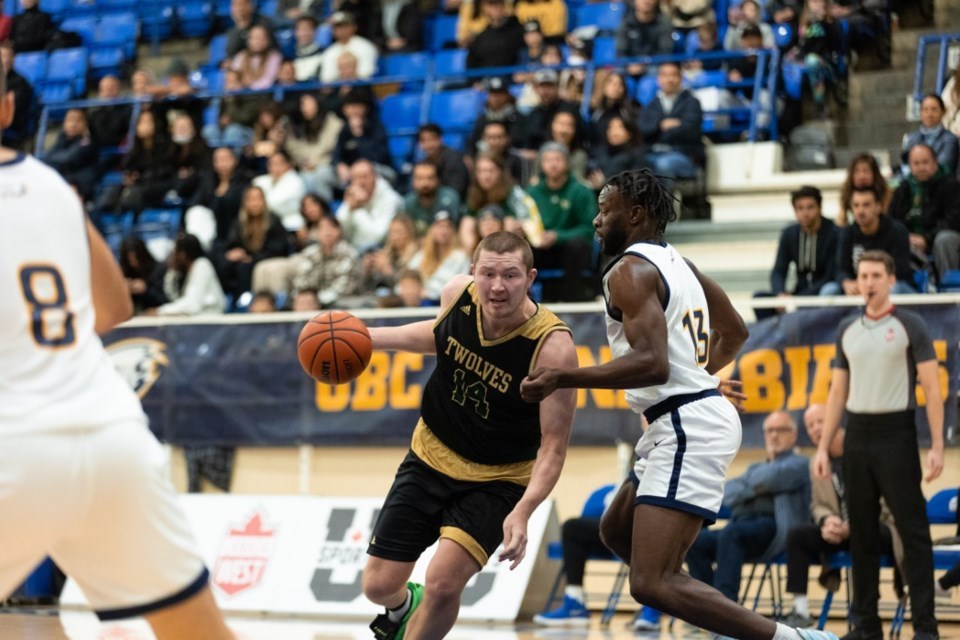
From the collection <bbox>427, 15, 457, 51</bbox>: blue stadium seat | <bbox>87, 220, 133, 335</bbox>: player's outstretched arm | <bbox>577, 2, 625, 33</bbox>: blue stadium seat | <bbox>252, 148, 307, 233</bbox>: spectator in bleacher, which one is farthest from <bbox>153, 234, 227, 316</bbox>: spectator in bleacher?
<bbox>87, 220, 133, 335</bbox>: player's outstretched arm

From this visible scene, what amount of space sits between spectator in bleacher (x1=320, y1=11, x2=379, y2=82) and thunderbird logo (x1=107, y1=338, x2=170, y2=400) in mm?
4582

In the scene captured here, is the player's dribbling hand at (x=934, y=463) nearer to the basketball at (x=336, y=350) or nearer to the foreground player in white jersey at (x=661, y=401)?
the foreground player in white jersey at (x=661, y=401)

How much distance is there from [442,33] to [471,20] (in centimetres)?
83

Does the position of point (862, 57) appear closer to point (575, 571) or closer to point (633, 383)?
point (575, 571)

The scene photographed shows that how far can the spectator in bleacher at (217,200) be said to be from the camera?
13641 millimetres

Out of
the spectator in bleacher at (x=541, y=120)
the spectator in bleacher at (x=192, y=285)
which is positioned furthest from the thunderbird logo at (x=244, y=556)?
the spectator in bleacher at (x=541, y=120)

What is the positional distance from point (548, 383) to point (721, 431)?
0.86m

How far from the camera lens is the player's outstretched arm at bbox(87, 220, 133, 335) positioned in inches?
137

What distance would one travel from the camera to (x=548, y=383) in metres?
5.13

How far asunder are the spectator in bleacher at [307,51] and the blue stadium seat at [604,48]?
3.12 metres

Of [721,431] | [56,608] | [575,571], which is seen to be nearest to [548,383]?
[721,431]

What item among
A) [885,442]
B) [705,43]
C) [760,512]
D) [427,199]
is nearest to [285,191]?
[427,199]

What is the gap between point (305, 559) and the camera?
411 inches

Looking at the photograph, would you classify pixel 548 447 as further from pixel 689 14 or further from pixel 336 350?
pixel 689 14
